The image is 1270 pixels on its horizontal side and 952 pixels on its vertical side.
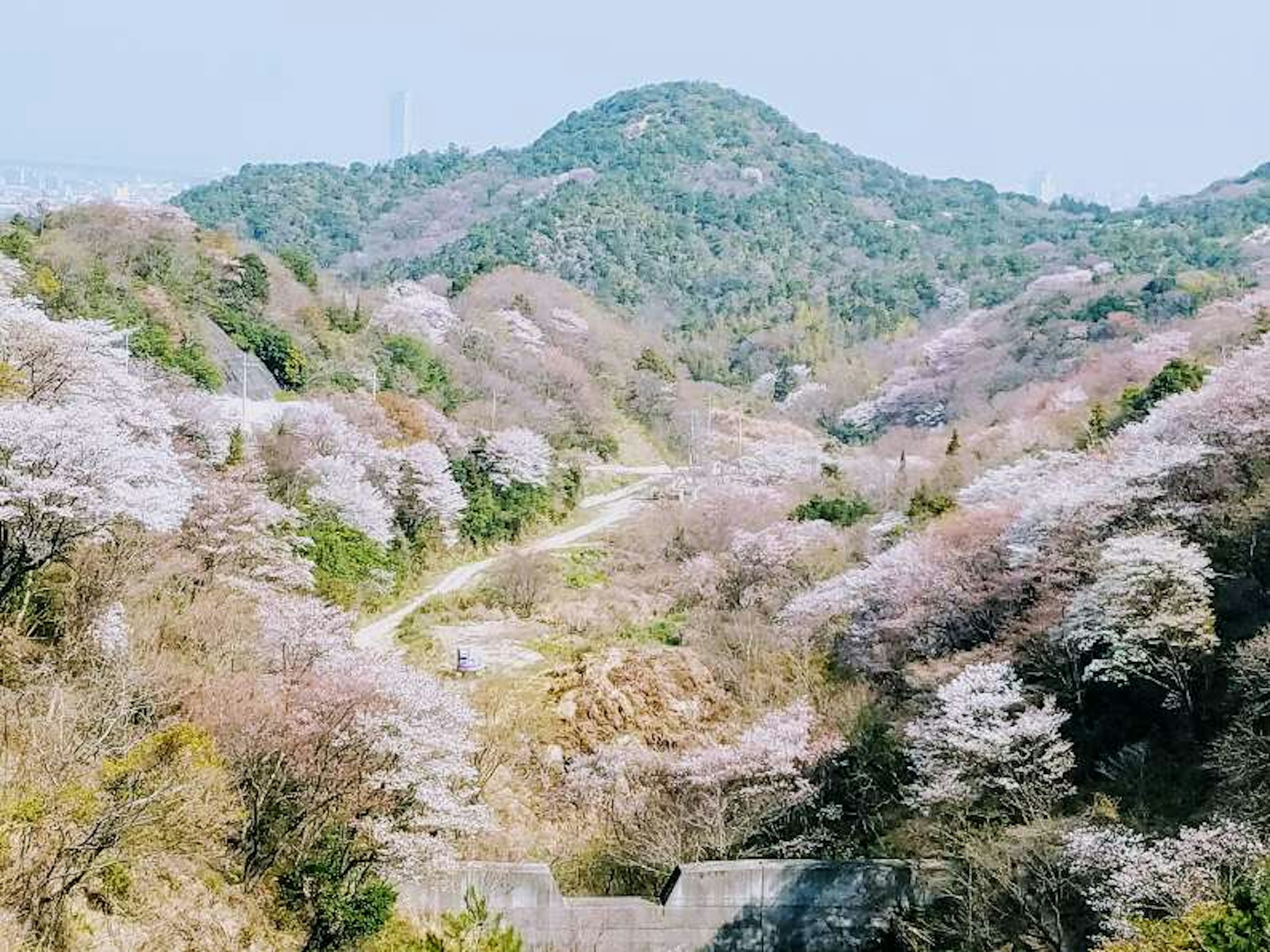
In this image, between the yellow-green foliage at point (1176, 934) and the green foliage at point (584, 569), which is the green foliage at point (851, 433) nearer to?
the green foliage at point (584, 569)

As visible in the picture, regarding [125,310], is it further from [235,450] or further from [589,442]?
[589,442]

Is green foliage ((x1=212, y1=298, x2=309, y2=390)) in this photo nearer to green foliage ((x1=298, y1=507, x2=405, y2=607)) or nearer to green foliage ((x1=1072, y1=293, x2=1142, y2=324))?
green foliage ((x1=298, y1=507, x2=405, y2=607))

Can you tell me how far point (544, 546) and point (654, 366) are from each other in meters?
19.7

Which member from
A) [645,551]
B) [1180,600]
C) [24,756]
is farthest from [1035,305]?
[24,756]

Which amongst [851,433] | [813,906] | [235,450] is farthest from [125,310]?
[851,433]

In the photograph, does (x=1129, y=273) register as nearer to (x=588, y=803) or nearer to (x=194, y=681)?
(x=588, y=803)

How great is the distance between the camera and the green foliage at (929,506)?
2208 centimetres

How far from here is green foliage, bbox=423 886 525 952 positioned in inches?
404

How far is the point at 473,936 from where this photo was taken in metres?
11.4

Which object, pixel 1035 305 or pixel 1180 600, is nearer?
pixel 1180 600

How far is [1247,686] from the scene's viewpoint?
1253 centimetres

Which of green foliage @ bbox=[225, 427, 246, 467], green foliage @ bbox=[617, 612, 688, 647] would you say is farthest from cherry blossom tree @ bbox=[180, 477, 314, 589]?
green foliage @ bbox=[617, 612, 688, 647]

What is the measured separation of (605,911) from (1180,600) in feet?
25.0

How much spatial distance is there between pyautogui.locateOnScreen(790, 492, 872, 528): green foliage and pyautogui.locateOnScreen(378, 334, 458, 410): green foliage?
1404 cm
